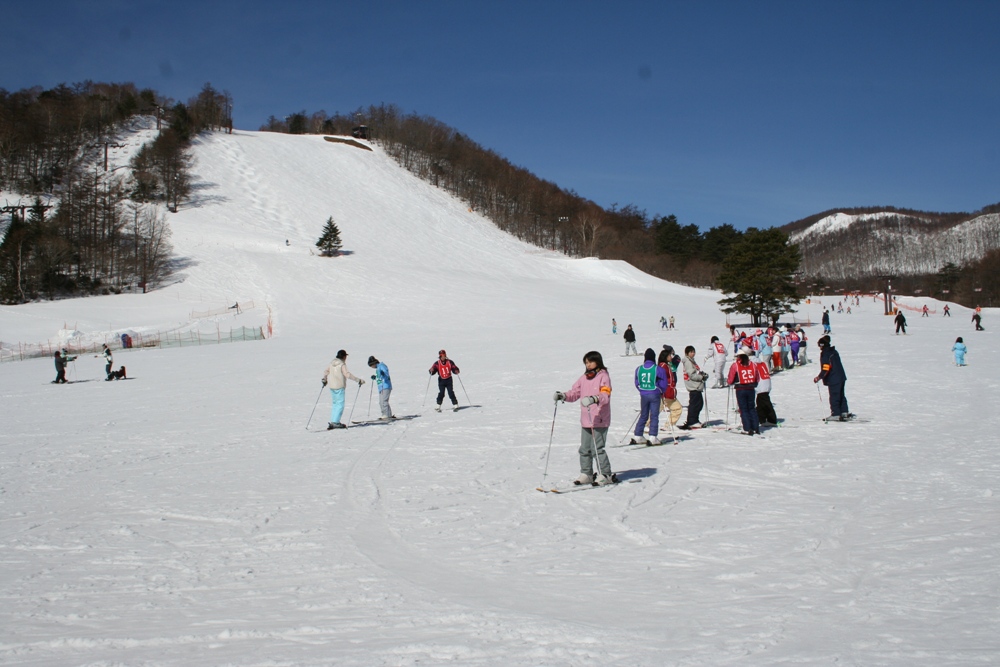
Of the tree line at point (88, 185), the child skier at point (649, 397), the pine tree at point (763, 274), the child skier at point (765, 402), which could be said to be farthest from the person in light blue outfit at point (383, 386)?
the tree line at point (88, 185)

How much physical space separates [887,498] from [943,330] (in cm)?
3467

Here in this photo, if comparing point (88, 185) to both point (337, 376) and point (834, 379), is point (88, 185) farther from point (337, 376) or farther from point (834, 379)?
point (834, 379)

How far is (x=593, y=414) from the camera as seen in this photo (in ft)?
27.4

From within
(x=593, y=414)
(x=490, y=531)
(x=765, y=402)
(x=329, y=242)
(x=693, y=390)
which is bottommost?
(x=490, y=531)

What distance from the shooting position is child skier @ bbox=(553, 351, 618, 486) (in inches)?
328

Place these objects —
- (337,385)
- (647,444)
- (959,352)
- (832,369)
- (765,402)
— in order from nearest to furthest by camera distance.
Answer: (647,444) → (832,369) → (765,402) → (337,385) → (959,352)

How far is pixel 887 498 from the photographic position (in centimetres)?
751

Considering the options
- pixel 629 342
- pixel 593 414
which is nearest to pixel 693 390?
pixel 593 414

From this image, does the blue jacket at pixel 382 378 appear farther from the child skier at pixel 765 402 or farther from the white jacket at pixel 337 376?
the child skier at pixel 765 402

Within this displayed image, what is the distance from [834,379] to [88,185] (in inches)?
2669

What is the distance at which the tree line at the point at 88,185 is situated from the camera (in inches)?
2061

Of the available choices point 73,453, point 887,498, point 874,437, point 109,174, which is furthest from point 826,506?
point 109,174

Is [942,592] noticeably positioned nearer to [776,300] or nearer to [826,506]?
[826,506]

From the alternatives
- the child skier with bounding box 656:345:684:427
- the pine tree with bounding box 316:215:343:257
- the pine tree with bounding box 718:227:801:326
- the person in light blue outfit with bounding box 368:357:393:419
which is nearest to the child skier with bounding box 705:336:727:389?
the child skier with bounding box 656:345:684:427
